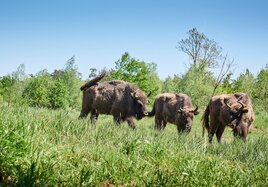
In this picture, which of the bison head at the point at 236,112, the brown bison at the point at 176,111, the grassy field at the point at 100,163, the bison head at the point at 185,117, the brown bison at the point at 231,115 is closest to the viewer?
the grassy field at the point at 100,163

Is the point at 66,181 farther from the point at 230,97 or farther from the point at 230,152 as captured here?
the point at 230,97

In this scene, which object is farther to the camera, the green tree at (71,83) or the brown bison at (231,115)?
the green tree at (71,83)

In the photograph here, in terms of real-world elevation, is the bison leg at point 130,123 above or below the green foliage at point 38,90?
below

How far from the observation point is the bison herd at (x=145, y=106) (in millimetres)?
13617

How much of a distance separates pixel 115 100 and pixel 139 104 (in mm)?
1103

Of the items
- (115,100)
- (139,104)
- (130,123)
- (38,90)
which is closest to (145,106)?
(139,104)

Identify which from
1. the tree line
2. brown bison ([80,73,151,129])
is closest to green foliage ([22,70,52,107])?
the tree line

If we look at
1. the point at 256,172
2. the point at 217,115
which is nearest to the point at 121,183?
the point at 256,172

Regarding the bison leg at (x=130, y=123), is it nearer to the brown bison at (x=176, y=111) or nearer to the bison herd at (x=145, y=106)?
the bison herd at (x=145, y=106)

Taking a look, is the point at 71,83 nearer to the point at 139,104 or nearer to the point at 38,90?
the point at 38,90

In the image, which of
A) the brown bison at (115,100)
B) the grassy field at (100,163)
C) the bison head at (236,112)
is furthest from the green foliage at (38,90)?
the grassy field at (100,163)

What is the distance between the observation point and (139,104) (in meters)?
14.6

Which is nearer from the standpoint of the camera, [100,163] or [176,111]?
[100,163]

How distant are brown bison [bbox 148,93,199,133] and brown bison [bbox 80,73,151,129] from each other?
1370 mm
